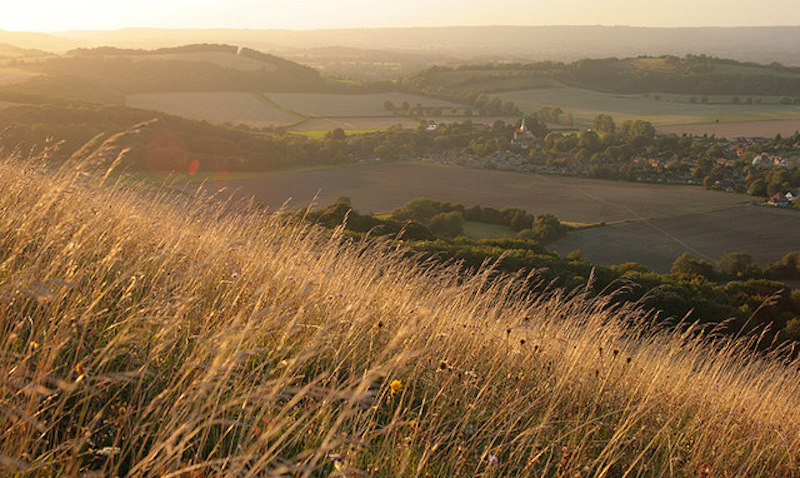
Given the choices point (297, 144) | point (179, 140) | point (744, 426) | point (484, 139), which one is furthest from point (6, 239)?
point (484, 139)

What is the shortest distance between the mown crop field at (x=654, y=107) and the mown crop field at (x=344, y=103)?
1960 centimetres

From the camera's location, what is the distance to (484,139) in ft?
255

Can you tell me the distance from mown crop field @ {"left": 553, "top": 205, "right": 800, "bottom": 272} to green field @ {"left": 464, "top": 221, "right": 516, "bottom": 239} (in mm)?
4207

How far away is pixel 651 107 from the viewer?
4218 inches

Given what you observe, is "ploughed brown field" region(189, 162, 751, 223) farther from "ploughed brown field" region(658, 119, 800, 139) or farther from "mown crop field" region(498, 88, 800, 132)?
"mown crop field" region(498, 88, 800, 132)

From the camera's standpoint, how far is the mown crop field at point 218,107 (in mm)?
70688

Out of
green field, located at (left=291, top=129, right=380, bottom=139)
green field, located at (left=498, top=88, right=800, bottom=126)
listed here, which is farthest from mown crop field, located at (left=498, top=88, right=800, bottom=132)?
green field, located at (left=291, top=129, right=380, bottom=139)

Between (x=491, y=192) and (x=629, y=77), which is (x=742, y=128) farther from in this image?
(x=491, y=192)

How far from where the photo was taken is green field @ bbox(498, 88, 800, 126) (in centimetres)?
9471

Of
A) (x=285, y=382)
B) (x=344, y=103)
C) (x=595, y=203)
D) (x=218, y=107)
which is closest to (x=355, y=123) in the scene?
(x=344, y=103)

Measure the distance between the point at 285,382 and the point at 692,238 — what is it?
44.1 metres

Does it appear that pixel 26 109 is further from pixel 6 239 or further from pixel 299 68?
pixel 299 68

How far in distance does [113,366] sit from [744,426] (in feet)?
15.9

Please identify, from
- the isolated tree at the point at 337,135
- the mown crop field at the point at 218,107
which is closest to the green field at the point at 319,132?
the isolated tree at the point at 337,135
